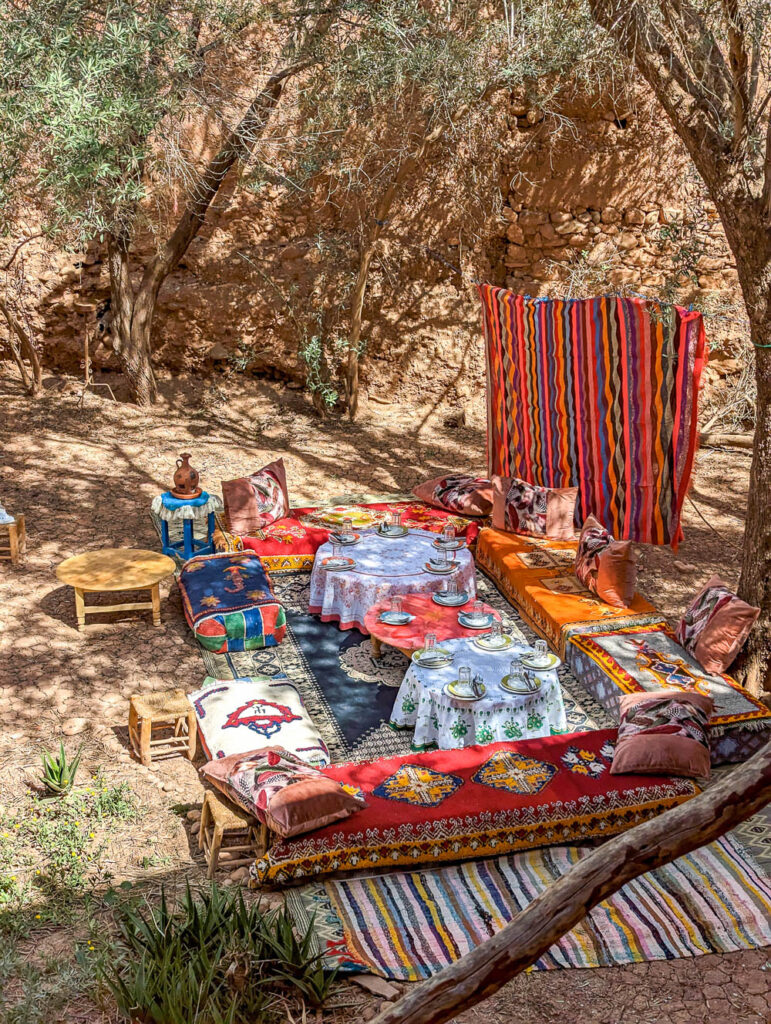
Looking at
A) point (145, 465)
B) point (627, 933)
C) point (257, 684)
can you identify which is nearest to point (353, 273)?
point (145, 465)

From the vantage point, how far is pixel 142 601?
8.59 meters

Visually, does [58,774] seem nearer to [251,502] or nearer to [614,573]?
[251,502]

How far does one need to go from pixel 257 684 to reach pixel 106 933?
219 cm

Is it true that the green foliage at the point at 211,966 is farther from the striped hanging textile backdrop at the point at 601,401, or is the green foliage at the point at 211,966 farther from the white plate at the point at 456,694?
the striped hanging textile backdrop at the point at 601,401

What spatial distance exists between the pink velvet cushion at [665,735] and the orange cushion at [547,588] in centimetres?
136

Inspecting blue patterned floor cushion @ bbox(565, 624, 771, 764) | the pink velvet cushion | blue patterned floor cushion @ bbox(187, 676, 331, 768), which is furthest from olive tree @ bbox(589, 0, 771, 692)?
blue patterned floor cushion @ bbox(187, 676, 331, 768)

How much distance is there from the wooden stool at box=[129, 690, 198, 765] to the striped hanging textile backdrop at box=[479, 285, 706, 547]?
13.8 ft

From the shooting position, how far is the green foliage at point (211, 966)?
4121mm

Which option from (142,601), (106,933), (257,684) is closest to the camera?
(106,933)

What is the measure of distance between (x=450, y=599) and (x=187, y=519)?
2636 mm

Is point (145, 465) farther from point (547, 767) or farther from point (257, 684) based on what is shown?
point (547, 767)

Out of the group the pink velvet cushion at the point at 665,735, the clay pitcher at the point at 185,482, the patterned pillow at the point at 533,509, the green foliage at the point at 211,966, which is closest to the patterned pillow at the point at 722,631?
the pink velvet cushion at the point at 665,735

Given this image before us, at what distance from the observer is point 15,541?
8.95m

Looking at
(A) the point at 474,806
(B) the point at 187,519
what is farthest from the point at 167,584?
(A) the point at 474,806
